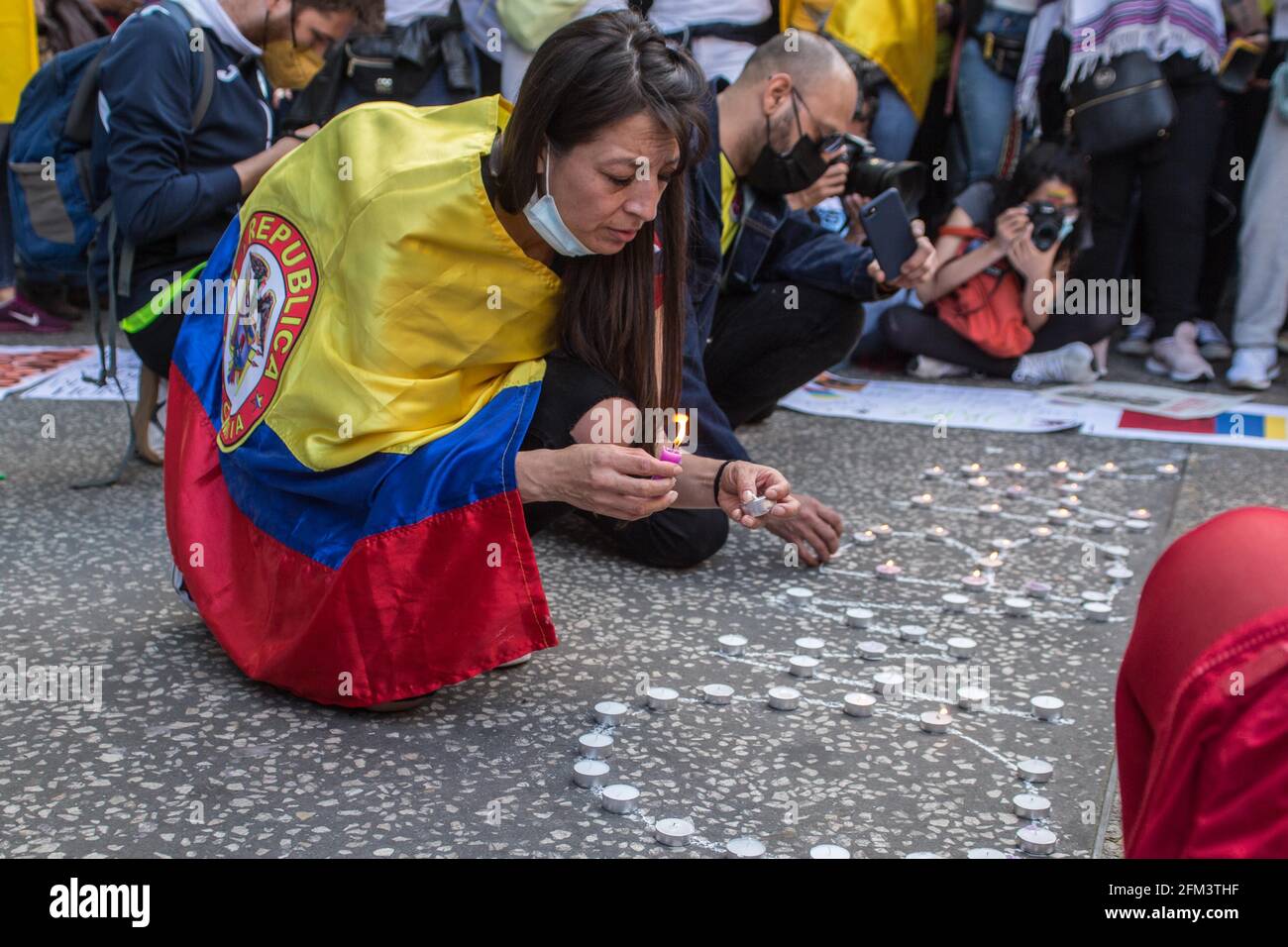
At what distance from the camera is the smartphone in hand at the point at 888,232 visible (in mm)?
3260

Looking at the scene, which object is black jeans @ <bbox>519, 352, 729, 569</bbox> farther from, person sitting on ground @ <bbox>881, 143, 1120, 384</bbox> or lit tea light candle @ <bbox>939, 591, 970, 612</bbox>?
person sitting on ground @ <bbox>881, 143, 1120, 384</bbox>

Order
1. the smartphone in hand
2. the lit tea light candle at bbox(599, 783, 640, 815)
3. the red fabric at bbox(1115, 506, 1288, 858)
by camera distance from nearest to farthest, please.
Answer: the red fabric at bbox(1115, 506, 1288, 858) → the lit tea light candle at bbox(599, 783, 640, 815) → the smartphone in hand

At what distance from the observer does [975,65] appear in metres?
5.34

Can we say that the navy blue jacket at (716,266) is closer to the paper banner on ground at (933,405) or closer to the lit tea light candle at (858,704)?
the lit tea light candle at (858,704)

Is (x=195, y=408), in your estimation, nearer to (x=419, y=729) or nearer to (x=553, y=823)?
(x=419, y=729)

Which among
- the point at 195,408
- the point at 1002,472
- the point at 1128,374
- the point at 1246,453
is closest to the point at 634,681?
the point at 195,408

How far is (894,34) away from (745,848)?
3981 mm

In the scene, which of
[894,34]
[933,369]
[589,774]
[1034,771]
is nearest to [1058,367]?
[933,369]

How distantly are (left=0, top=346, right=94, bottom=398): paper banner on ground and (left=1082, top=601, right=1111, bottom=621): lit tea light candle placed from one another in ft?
10.5

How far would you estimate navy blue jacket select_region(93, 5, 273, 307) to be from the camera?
3068 millimetres

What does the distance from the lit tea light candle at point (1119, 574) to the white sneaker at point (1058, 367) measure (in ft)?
6.81

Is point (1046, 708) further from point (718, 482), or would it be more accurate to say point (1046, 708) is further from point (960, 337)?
point (960, 337)

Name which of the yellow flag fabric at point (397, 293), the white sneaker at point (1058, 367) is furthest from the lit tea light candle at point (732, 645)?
the white sneaker at point (1058, 367)

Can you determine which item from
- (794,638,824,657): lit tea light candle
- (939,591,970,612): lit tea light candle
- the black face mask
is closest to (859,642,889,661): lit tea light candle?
(794,638,824,657): lit tea light candle
